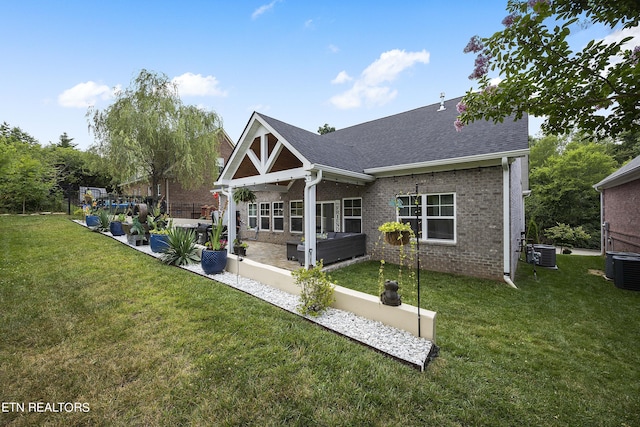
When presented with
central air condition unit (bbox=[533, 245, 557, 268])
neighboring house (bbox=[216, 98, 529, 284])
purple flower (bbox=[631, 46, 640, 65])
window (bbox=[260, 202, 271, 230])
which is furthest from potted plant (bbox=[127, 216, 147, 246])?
central air condition unit (bbox=[533, 245, 557, 268])

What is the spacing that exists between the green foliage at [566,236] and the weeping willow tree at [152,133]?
24118 millimetres

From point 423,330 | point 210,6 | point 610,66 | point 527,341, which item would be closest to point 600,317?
point 527,341

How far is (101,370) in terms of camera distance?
2.80 metres

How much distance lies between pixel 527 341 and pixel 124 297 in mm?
6947

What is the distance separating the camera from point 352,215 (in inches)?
403

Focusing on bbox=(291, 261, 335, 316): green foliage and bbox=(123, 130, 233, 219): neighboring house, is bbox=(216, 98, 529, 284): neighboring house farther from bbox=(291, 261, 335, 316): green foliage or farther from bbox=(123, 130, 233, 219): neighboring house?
bbox=(123, 130, 233, 219): neighboring house

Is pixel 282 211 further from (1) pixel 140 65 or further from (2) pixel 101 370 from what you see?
(1) pixel 140 65

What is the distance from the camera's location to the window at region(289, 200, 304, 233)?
40.9ft

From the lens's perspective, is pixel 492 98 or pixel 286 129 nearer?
pixel 492 98

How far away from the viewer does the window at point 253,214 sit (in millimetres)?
14828

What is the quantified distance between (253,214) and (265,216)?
3.84ft

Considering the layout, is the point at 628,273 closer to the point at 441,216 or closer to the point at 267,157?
the point at 441,216

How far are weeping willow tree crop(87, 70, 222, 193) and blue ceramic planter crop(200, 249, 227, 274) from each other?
11.6 m

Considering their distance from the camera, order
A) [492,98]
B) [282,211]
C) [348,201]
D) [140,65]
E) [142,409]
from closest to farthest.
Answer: [142,409] → [492,98] → [348,201] → [282,211] → [140,65]
